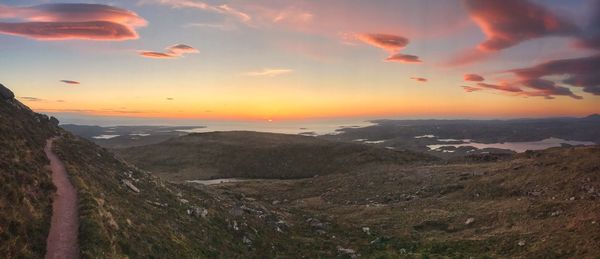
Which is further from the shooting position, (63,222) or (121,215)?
(121,215)

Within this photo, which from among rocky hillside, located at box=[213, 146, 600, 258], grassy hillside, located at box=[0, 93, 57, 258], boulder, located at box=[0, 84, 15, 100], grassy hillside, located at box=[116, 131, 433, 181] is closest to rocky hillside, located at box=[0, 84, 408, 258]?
grassy hillside, located at box=[0, 93, 57, 258]

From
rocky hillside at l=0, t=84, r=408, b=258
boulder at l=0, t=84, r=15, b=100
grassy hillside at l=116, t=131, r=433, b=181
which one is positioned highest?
boulder at l=0, t=84, r=15, b=100

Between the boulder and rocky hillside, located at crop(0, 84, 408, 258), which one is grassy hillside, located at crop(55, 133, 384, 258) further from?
the boulder

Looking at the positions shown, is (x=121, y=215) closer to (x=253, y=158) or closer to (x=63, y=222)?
(x=63, y=222)

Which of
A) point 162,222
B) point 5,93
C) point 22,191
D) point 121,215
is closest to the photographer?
point 22,191

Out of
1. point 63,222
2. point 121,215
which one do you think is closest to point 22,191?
point 63,222

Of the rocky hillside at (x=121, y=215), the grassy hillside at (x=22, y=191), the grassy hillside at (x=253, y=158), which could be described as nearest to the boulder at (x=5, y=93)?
the rocky hillside at (x=121, y=215)
